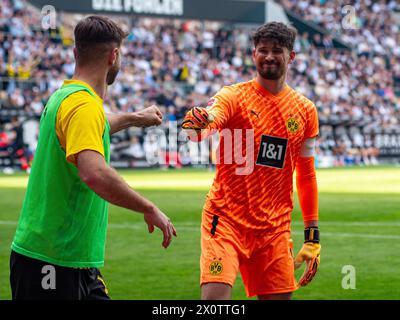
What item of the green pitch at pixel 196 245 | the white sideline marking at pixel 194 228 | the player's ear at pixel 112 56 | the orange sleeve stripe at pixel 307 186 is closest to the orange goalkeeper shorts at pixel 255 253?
the orange sleeve stripe at pixel 307 186

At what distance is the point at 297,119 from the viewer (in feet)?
21.4

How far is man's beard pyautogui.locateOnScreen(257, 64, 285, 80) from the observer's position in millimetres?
6395

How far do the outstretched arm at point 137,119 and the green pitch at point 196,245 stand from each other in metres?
3.76

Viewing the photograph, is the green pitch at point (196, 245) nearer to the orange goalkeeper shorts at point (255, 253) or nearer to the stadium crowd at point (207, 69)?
the orange goalkeeper shorts at point (255, 253)

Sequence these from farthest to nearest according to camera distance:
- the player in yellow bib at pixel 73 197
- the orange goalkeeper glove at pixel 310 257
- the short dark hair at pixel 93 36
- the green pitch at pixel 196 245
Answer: the green pitch at pixel 196 245, the orange goalkeeper glove at pixel 310 257, the short dark hair at pixel 93 36, the player in yellow bib at pixel 73 197

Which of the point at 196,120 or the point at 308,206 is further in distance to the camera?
the point at 308,206

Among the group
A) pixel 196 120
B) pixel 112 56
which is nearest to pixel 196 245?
pixel 196 120

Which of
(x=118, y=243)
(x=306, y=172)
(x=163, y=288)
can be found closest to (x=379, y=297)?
(x=163, y=288)

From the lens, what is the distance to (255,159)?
248 inches

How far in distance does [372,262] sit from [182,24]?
3261 centimetres

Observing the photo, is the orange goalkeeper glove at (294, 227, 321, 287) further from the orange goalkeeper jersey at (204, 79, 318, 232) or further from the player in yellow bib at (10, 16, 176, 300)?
the player in yellow bib at (10, 16, 176, 300)

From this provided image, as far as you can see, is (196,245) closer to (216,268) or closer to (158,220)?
(216,268)

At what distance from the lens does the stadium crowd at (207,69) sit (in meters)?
33.7

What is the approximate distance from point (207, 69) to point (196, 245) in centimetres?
2833
